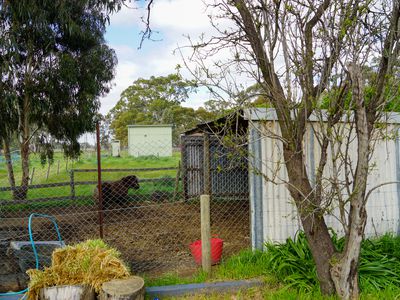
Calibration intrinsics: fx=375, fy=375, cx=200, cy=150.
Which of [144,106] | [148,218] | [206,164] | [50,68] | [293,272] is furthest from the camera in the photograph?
[144,106]

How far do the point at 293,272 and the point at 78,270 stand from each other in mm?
2326

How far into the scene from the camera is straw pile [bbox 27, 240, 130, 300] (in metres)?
3.62

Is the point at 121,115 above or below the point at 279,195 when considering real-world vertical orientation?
above

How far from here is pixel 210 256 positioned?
14.7ft

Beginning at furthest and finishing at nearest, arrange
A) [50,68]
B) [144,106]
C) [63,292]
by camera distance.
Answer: [144,106], [50,68], [63,292]

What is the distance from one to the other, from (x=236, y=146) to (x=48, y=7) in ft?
37.7

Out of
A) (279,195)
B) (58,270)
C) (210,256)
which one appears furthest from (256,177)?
(58,270)

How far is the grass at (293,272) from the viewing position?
153 inches

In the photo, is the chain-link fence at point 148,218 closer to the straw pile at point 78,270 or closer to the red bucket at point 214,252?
the red bucket at point 214,252

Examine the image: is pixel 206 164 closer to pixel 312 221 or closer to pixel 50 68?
pixel 312 221

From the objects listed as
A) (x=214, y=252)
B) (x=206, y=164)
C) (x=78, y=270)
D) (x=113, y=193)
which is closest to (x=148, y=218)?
(x=113, y=193)

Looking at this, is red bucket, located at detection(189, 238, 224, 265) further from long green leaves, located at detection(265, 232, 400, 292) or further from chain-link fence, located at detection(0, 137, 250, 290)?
long green leaves, located at detection(265, 232, 400, 292)

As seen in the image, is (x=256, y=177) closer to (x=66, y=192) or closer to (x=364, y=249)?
(x=364, y=249)

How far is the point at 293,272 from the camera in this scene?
13.9ft
